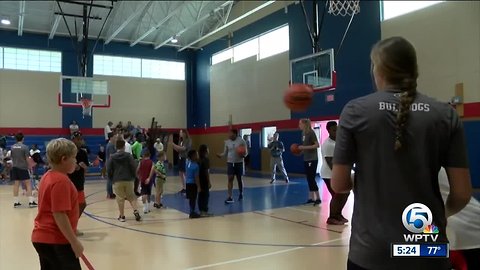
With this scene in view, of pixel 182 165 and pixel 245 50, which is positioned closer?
pixel 182 165

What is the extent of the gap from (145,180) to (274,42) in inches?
488

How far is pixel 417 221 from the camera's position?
1431mm

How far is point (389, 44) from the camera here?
1.52 metres

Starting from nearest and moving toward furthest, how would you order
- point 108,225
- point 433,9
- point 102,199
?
point 108,225 < point 102,199 < point 433,9

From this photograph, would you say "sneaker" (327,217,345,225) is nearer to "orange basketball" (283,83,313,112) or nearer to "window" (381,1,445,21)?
"orange basketball" (283,83,313,112)

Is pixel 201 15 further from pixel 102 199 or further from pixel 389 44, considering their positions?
pixel 389 44

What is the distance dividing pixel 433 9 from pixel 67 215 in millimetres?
12513

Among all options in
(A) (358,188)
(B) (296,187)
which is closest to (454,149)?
(A) (358,188)

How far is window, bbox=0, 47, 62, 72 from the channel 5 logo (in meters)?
22.6

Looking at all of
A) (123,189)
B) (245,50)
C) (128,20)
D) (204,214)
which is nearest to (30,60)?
(128,20)

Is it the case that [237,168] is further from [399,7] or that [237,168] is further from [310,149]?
[399,7]

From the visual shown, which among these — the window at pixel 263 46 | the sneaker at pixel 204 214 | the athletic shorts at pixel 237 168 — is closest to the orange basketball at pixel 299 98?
the sneaker at pixel 204 214

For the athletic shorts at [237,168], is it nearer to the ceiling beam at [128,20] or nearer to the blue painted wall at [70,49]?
the ceiling beam at [128,20]

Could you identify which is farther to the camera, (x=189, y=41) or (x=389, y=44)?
(x=189, y=41)
